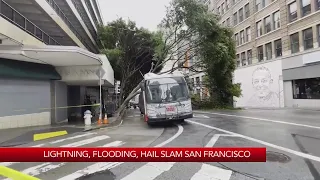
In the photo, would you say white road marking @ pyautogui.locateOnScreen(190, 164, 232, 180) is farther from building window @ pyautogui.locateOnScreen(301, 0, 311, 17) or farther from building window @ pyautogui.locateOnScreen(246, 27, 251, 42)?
building window @ pyautogui.locateOnScreen(246, 27, 251, 42)

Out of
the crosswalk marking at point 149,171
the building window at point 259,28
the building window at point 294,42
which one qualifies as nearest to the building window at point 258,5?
the building window at point 259,28

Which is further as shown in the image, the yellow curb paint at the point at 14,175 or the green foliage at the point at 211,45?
the green foliage at the point at 211,45

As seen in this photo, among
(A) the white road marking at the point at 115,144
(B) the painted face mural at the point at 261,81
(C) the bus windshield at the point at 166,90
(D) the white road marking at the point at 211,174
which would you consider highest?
(B) the painted face mural at the point at 261,81

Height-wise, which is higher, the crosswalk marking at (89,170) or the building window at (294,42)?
the building window at (294,42)

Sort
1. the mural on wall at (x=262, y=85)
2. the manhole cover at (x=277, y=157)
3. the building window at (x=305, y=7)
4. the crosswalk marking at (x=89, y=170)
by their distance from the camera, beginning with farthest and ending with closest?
1. the mural on wall at (x=262, y=85)
2. the building window at (x=305, y=7)
3. the manhole cover at (x=277, y=157)
4. the crosswalk marking at (x=89, y=170)

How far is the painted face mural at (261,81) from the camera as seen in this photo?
3284 centimetres

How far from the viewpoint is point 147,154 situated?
2.97 meters

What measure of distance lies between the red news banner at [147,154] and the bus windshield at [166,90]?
39.5 feet

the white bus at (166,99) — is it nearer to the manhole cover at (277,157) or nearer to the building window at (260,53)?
the manhole cover at (277,157)

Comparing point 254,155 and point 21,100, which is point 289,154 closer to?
point 254,155

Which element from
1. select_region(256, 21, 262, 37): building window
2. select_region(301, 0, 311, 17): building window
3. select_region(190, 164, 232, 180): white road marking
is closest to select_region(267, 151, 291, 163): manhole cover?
select_region(190, 164, 232, 180): white road marking

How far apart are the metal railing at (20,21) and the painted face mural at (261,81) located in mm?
24152

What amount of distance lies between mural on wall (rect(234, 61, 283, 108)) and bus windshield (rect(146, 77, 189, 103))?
1916cm

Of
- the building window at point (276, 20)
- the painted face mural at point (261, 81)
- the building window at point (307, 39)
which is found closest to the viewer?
the building window at point (307, 39)
